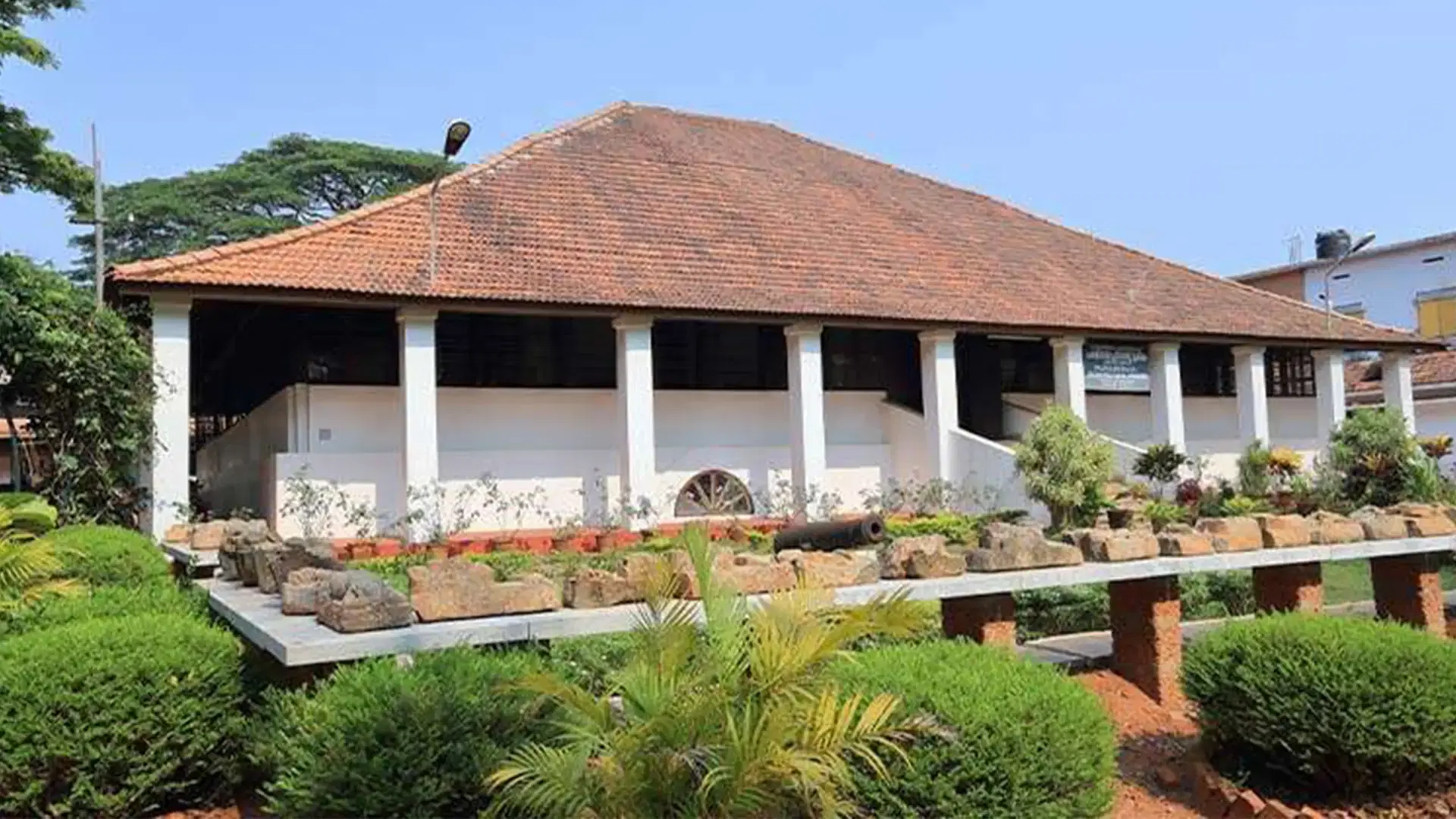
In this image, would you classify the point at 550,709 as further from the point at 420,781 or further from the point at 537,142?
the point at 537,142

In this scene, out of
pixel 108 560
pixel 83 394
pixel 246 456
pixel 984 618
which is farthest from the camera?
pixel 246 456

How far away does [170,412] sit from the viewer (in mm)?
13336

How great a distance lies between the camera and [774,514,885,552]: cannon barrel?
770 cm

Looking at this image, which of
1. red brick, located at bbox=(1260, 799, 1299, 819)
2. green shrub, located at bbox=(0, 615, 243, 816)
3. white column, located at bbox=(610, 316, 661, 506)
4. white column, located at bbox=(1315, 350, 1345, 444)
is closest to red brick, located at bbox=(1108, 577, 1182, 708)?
red brick, located at bbox=(1260, 799, 1299, 819)

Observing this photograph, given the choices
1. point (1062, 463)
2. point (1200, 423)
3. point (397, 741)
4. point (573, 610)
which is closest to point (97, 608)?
point (573, 610)

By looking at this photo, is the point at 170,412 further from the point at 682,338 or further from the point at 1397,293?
the point at 1397,293

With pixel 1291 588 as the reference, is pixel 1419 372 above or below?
above

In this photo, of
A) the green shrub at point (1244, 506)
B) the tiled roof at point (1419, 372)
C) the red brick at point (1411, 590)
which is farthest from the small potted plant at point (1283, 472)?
the tiled roof at point (1419, 372)

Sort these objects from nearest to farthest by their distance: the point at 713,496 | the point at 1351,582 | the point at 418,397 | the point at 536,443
A: the point at 1351,582, the point at 418,397, the point at 536,443, the point at 713,496

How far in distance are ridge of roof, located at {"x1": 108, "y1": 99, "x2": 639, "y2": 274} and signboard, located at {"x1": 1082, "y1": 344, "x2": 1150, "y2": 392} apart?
9.76 m

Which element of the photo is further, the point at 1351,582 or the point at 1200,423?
the point at 1200,423

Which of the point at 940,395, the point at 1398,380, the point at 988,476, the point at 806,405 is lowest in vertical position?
the point at 988,476

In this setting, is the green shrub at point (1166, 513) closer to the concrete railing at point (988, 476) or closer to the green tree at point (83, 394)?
the concrete railing at point (988, 476)

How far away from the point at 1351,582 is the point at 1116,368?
837 cm
